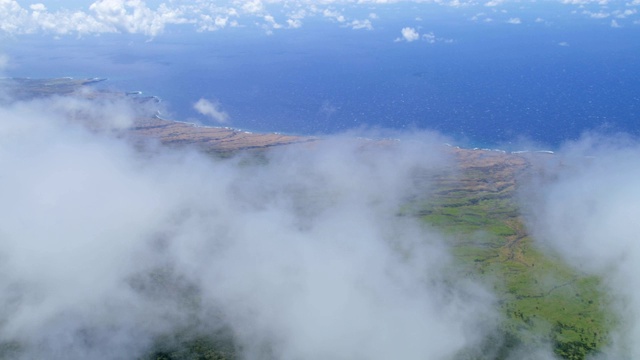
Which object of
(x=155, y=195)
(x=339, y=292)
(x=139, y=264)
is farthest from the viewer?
(x=155, y=195)

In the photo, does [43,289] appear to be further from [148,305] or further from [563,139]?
[563,139]

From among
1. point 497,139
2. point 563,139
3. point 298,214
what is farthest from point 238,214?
point 563,139

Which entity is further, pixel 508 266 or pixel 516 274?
pixel 508 266

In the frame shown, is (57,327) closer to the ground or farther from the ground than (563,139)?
closer to the ground

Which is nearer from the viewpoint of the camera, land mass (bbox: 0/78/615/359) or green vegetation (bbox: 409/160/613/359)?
land mass (bbox: 0/78/615/359)

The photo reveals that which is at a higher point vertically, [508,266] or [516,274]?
[508,266]

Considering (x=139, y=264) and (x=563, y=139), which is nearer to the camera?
(x=139, y=264)

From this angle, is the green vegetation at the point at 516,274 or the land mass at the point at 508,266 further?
the green vegetation at the point at 516,274

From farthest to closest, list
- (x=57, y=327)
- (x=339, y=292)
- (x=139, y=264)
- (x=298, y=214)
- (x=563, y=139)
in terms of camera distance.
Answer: (x=563, y=139) < (x=298, y=214) < (x=139, y=264) < (x=339, y=292) < (x=57, y=327)
